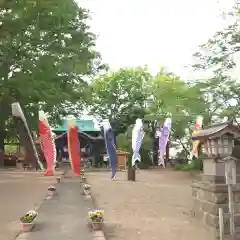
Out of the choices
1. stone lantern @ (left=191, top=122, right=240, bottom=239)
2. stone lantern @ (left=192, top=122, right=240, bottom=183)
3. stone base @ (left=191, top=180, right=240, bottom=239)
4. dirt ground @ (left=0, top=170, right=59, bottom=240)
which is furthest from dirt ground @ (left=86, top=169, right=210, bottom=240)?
dirt ground @ (left=0, top=170, right=59, bottom=240)

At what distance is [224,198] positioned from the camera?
28.0ft

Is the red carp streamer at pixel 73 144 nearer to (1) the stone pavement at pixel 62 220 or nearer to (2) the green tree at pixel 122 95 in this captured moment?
(1) the stone pavement at pixel 62 220

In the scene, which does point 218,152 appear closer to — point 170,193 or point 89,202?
point 89,202

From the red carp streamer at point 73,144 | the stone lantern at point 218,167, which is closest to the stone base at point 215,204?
the stone lantern at point 218,167

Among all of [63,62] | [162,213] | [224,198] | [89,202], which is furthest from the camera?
[63,62]

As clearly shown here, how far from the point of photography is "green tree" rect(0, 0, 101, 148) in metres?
16.6

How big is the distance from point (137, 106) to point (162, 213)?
31.3 metres

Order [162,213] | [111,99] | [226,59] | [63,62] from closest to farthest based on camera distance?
[162,213], [226,59], [63,62], [111,99]

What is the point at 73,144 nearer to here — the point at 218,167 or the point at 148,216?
the point at 148,216

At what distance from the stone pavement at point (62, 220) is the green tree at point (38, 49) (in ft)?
22.8

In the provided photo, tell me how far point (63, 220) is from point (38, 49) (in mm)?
14598

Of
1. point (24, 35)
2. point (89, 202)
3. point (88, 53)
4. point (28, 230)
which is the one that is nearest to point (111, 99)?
point (88, 53)

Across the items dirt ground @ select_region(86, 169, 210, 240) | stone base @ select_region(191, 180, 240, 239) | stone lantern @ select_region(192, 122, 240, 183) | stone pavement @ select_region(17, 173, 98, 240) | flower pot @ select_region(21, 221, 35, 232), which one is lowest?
dirt ground @ select_region(86, 169, 210, 240)

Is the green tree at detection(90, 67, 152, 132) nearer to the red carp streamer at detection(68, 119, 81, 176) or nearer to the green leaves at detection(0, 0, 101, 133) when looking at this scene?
the green leaves at detection(0, 0, 101, 133)
